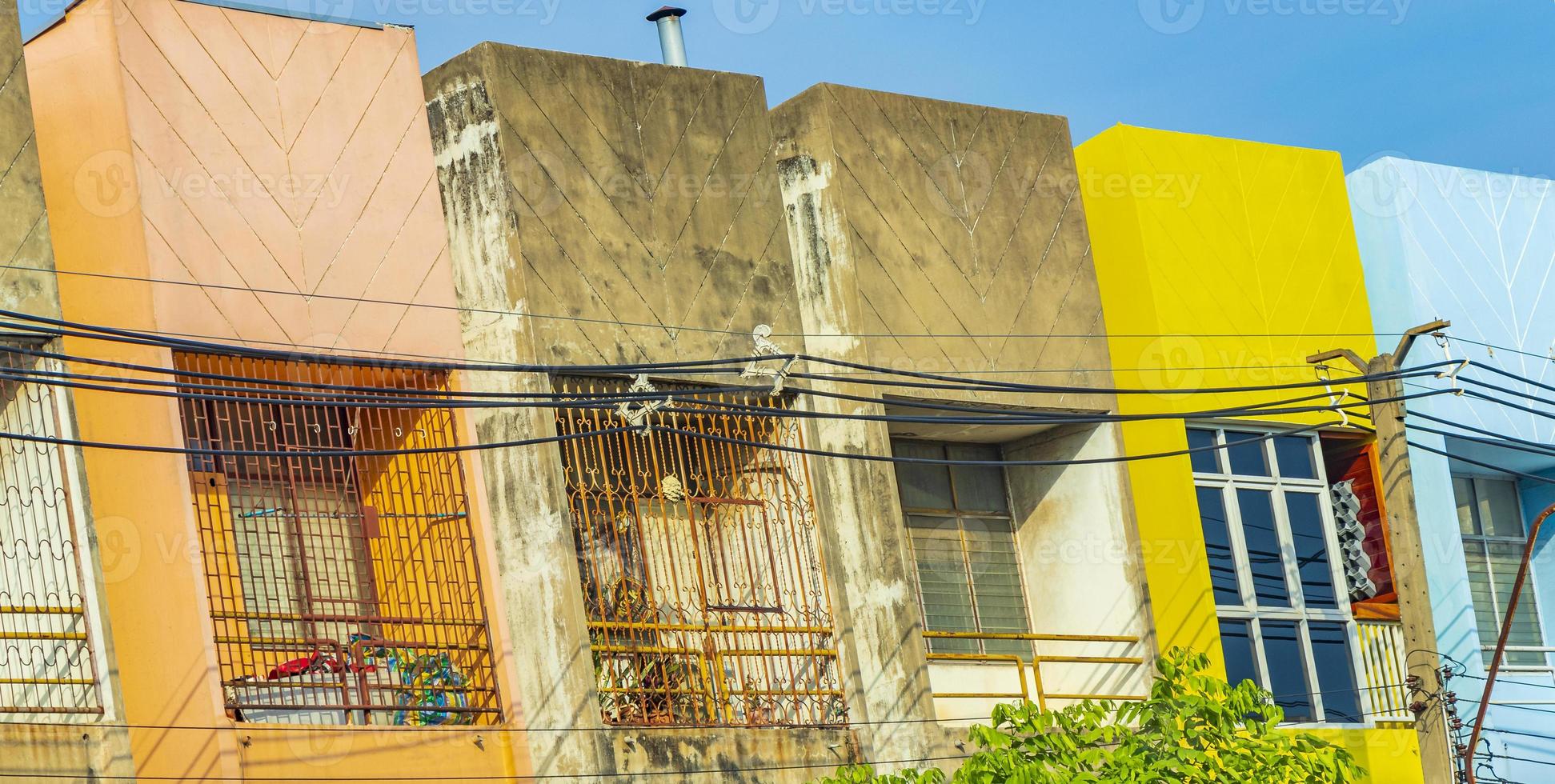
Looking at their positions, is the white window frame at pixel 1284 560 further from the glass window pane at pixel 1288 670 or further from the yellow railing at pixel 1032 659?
the yellow railing at pixel 1032 659

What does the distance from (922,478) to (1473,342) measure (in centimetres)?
590

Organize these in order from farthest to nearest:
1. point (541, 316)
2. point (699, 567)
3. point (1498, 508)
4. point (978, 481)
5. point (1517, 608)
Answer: point (1498, 508), point (1517, 608), point (978, 481), point (699, 567), point (541, 316)

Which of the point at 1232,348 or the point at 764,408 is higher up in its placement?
the point at 764,408

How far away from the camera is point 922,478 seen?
18.7m

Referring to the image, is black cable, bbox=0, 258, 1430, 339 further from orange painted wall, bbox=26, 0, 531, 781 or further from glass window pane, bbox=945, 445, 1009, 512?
glass window pane, bbox=945, 445, 1009, 512

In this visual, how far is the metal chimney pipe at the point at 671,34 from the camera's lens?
17359 millimetres

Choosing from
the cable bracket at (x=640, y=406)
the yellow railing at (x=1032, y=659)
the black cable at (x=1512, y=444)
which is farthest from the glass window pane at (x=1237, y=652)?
the cable bracket at (x=640, y=406)

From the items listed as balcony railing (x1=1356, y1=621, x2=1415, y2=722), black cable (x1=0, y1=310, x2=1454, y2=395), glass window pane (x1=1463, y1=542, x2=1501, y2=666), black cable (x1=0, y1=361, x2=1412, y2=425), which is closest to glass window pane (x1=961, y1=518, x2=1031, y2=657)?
black cable (x1=0, y1=361, x2=1412, y2=425)

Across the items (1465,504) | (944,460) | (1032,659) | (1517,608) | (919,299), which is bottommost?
(1517,608)

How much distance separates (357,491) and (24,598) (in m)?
2.12

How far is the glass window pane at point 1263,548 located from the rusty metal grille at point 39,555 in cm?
1033

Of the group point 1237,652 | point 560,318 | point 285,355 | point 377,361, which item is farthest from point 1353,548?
point 285,355

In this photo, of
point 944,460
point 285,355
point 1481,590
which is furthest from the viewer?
point 1481,590

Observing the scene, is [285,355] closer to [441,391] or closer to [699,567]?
Answer: [441,391]
